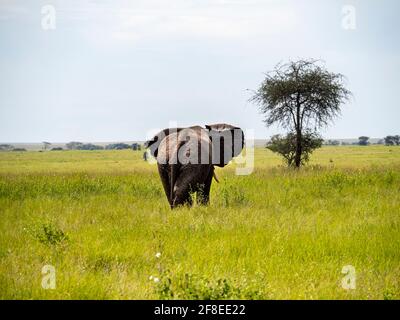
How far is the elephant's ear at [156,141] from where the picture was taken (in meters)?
11.8

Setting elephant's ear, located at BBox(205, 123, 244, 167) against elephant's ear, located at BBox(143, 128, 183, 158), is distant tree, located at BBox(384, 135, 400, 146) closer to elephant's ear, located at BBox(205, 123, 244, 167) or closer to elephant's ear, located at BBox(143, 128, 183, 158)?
elephant's ear, located at BBox(205, 123, 244, 167)

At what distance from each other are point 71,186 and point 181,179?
5911mm

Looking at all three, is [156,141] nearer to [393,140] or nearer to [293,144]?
[293,144]

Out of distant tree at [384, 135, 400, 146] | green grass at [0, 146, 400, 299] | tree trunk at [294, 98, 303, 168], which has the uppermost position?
tree trunk at [294, 98, 303, 168]

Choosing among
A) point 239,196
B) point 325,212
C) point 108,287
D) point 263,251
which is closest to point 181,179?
point 239,196

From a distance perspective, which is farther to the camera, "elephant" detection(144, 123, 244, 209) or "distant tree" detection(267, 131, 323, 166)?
"distant tree" detection(267, 131, 323, 166)

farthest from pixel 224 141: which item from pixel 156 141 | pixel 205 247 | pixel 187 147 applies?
pixel 205 247

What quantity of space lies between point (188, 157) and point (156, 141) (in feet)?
6.20

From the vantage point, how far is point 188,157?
34.1 ft

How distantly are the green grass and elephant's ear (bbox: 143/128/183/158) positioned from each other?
4.51 feet

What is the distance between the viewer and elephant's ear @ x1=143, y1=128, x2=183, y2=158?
1177 centimetres

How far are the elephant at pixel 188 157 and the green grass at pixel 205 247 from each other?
1.69 feet

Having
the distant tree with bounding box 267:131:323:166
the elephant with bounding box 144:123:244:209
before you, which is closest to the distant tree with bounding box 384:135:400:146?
the distant tree with bounding box 267:131:323:166
